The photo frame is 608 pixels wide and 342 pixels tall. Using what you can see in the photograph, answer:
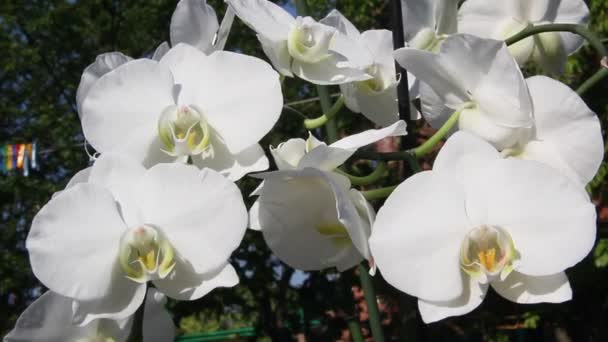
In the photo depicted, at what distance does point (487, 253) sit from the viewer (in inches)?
14.8

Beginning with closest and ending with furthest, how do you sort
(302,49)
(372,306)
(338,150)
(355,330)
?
(338,150) < (302,49) < (372,306) < (355,330)

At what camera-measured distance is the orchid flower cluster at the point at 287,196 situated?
0.36 metres

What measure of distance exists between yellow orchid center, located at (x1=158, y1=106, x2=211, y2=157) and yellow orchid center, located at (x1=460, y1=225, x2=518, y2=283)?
0.50ft

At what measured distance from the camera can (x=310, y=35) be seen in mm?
463

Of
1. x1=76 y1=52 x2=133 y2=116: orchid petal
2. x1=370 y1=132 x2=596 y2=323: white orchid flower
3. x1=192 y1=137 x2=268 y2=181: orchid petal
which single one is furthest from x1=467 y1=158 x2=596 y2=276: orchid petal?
x1=76 y1=52 x2=133 y2=116: orchid petal

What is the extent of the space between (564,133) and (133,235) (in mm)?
236

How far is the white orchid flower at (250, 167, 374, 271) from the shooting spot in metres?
0.35

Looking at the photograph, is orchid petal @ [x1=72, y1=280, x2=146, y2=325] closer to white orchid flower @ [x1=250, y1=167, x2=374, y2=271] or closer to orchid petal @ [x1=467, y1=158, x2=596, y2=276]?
white orchid flower @ [x1=250, y1=167, x2=374, y2=271]

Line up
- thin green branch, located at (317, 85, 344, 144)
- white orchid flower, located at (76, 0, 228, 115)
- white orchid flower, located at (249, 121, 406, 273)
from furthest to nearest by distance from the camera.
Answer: thin green branch, located at (317, 85, 344, 144)
white orchid flower, located at (76, 0, 228, 115)
white orchid flower, located at (249, 121, 406, 273)

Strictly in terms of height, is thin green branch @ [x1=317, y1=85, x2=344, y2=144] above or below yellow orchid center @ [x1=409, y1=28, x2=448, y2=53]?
below

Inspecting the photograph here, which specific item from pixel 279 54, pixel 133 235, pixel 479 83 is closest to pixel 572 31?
pixel 479 83

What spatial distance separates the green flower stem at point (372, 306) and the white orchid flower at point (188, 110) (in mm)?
159

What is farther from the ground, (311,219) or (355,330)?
(311,219)

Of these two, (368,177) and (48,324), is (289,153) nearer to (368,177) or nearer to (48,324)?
(368,177)
